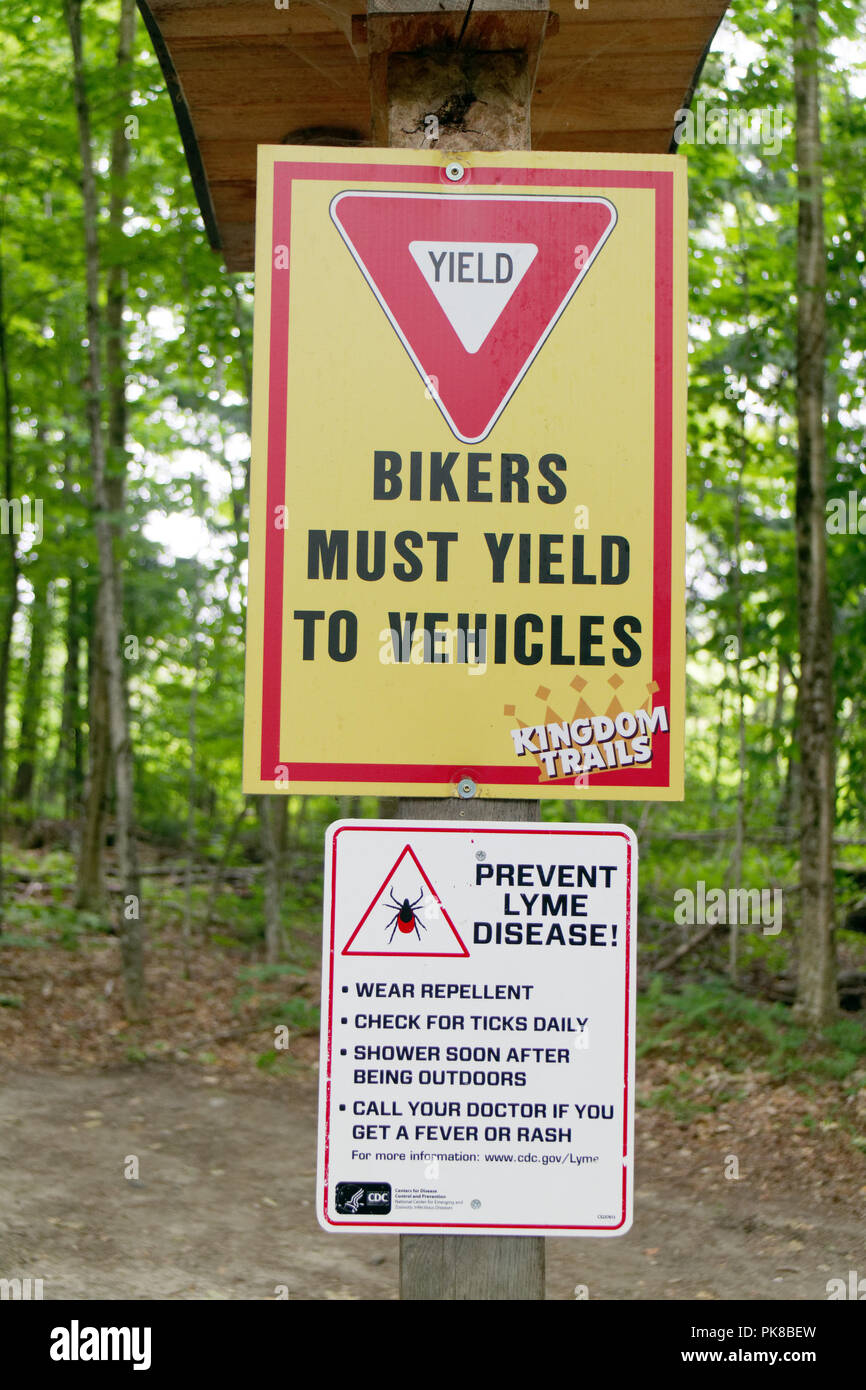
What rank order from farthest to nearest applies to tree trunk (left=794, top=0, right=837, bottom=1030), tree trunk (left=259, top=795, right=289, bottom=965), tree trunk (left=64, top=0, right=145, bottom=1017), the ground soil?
tree trunk (left=259, top=795, right=289, bottom=965) < tree trunk (left=64, top=0, right=145, bottom=1017) < tree trunk (left=794, top=0, right=837, bottom=1030) < the ground soil

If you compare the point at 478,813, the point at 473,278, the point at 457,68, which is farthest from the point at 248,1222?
the point at 457,68

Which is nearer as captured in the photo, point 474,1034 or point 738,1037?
point 474,1034

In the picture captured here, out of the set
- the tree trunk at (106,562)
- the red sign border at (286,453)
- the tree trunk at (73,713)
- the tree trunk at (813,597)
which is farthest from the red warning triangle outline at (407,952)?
the tree trunk at (73,713)

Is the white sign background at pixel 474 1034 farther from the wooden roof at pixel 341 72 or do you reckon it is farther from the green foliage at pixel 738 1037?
the green foliage at pixel 738 1037

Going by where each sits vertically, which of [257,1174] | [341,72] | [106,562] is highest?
[341,72]

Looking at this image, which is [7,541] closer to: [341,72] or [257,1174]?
[257,1174]

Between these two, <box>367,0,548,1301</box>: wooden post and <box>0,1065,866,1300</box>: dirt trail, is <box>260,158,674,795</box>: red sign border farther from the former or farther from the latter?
<box>0,1065,866,1300</box>: dirt trail

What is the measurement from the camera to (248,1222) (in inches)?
257

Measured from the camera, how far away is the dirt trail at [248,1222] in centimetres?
565

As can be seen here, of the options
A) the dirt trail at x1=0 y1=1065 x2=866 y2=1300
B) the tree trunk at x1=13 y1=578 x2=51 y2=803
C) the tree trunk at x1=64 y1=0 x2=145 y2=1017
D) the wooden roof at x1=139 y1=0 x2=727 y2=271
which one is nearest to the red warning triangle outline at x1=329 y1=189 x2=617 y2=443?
the wooden roof at x1=139 y1=0 x2=727 y2=271

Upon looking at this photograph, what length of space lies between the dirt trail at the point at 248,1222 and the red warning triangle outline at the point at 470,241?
4675 millimetres

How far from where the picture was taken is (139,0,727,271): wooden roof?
271 centimetres

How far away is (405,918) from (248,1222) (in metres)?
5.23

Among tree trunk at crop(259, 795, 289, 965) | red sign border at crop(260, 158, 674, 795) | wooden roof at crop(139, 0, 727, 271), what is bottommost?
tree trunk at crop(259, 795, 289, 965)
